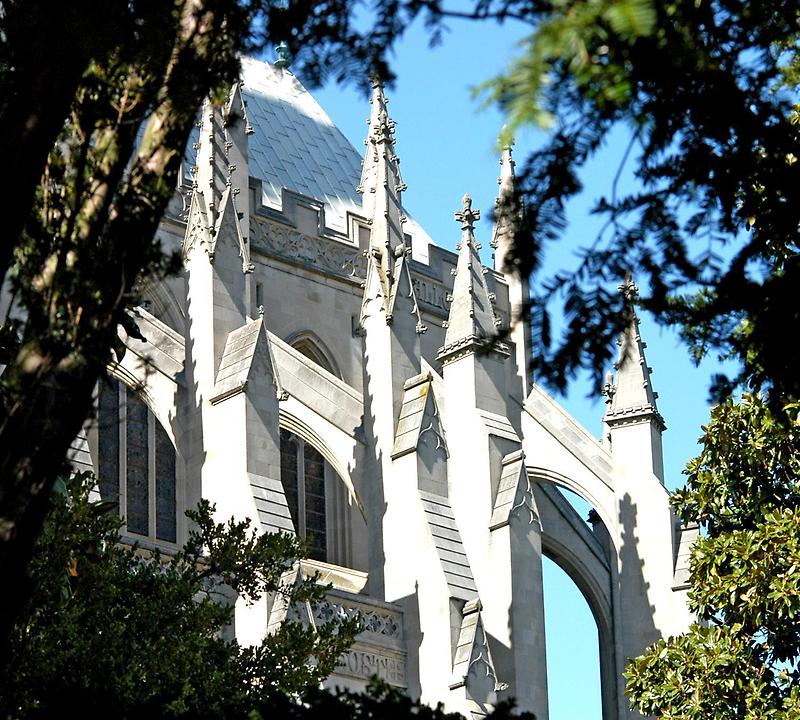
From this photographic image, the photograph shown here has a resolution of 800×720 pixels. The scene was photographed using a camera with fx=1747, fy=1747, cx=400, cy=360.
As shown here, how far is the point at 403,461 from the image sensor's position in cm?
2434

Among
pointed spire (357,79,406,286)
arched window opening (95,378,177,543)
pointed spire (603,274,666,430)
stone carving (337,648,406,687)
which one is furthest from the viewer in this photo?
pointed spire (603,274,666,430)

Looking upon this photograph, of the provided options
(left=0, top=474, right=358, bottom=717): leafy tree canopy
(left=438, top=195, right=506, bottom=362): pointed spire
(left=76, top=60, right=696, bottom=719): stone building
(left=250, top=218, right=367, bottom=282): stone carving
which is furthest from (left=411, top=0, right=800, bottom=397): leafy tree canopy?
(left=250, top=218, right=367, bottom=282): stone carving

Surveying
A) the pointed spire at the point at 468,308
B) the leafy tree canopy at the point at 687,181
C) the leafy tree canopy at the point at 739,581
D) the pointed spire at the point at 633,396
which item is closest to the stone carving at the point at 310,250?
the pointed spire at the point at 468,308

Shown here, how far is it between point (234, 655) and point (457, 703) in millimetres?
7000

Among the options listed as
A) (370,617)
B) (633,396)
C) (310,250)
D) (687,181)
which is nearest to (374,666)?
(370,617)

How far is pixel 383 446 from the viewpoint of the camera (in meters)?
24.8

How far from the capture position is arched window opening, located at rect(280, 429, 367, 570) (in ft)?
92.3

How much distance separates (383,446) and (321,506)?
14.2 ft

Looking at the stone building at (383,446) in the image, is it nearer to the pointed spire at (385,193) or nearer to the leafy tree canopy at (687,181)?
the pointed spire at (385,193)

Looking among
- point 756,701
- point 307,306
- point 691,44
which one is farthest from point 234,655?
point 307,306

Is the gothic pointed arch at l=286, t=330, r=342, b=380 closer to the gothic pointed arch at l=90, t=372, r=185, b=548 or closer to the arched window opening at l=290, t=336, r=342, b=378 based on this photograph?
the arched window opening at l=290, t=336, r=342, b=378

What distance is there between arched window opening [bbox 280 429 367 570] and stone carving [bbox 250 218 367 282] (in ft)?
10.6

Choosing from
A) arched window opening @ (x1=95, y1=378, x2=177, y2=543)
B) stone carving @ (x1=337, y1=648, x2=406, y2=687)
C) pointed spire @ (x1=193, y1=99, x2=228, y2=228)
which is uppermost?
pointed spire @ (x1=193, y1=99, x2=228, y2=228)

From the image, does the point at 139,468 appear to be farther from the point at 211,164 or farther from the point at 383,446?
the point at 211,164
